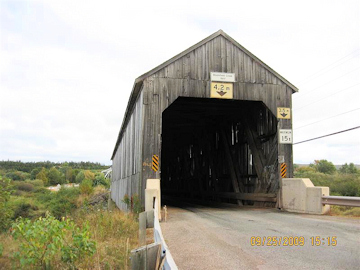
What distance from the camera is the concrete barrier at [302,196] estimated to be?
11.1m

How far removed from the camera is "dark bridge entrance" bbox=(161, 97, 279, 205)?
15.0 m

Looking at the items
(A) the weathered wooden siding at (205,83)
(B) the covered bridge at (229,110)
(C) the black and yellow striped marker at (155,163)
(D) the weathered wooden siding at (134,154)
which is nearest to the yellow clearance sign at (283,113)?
(B) the covered bridge at (229,110)

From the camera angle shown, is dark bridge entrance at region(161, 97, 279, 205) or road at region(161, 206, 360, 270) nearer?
road at region(161, 206, 360, 270)

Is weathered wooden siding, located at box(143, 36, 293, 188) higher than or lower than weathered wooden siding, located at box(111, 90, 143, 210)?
higher

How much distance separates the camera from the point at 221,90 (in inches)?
539

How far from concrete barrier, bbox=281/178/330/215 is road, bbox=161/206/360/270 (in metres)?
2.55

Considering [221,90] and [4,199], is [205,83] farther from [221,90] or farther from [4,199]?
[4,199]

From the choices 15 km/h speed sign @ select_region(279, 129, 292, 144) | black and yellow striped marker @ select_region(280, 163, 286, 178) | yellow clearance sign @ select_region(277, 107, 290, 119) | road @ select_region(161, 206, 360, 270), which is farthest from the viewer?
yellow clearance sign @ select_region(277, 107, 290, 119)

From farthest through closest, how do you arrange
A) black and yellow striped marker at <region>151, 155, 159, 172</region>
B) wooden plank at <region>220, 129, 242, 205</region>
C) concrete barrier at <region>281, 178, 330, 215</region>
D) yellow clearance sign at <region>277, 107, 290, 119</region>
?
wooden plank at <region>220, 129, 242, 205</region> → yellow clearance sign at <region>277, 107, 290, 119</region> → black and yellow striped marker at <region>151, 155, 159, 172</region> → concrete barrier at <region>281, 178, 330, 215</region>

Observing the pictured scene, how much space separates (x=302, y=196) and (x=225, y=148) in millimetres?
6847

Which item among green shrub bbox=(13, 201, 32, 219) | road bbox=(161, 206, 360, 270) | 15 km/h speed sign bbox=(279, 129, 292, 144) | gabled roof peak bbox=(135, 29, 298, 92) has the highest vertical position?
gabled roof peak bbox=(135, 29, 298, 92)

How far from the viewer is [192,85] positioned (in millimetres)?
13453

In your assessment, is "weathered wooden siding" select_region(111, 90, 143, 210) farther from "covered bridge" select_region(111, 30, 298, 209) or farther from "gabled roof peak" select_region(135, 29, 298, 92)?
"gabled roof peak" select_region(135, 29, 298, 92)

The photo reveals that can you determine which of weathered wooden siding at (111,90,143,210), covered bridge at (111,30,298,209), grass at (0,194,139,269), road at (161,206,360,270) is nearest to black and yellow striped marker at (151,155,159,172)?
covered bridge at (111,30,298,209)
